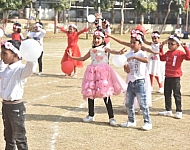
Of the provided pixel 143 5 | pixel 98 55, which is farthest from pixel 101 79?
pixel 143 5

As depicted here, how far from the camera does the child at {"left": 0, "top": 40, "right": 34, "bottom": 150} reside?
16.1ft

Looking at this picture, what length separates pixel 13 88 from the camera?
16.3 feet

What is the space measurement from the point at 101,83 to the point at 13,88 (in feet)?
8.34

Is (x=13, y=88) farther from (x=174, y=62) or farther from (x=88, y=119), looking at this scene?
(x=174, y=62)

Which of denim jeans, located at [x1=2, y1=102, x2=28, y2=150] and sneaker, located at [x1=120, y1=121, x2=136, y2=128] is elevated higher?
denim jeans, located at [x1=2, y1=102, x2=28, y2=150]

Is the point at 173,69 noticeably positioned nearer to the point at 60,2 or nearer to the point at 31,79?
the point at 31,79

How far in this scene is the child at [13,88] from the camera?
4.91m

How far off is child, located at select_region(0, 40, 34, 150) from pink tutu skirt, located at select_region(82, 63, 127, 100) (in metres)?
2.37

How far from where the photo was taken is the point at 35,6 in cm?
5466

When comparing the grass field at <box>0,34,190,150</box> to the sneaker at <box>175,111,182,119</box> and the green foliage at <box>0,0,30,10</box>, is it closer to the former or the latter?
the sneaker at <box>175,111,182,119</box>

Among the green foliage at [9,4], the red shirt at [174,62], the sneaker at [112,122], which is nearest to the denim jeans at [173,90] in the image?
the red shirt at [174,62]

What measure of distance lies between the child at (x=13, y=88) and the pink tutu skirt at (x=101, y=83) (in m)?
2.37

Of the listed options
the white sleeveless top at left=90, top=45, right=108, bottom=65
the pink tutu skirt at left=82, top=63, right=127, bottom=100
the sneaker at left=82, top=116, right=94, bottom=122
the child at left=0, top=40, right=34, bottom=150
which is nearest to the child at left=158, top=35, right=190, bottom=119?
the pink tutu skirt at left=82, top=63, right=127, bottom=100

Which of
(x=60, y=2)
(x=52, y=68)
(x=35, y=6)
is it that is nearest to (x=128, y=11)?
(x=35, y=6)
